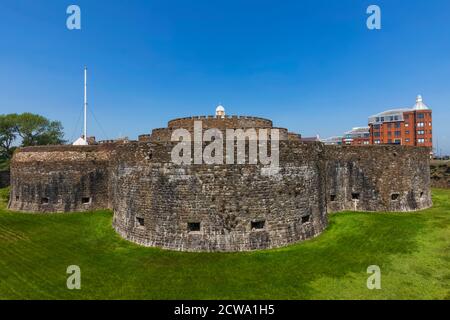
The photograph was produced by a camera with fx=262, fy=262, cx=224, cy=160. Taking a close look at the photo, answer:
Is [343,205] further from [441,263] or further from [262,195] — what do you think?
[262,195]

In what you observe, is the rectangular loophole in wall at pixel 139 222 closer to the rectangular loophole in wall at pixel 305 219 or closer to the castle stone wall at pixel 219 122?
the castle stone wall at pixel 219 122

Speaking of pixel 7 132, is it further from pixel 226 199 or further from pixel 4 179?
pixel 226 199

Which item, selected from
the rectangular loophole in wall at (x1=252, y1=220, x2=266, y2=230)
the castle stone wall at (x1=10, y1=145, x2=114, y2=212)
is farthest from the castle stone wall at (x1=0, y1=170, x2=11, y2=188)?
the rectangular loophole in wall at (x1=252, y1=220, x2=266, y2=230)

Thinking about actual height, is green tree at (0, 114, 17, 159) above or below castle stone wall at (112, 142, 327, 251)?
above

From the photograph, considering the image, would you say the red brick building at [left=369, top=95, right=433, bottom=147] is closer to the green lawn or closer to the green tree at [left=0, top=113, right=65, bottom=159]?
the green lawn

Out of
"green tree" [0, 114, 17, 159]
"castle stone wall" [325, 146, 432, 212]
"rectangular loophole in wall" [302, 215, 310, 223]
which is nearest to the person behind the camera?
"rectangular loophole in wall" [302, 215, 310, 223]

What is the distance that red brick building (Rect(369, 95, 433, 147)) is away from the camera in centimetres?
7119

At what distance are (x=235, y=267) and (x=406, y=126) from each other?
81678 mm

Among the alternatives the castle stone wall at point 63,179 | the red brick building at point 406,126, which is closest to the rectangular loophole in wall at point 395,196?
the castle stone wall at point 63,179

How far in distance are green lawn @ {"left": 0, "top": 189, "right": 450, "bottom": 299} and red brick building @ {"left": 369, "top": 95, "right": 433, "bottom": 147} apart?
223 feet

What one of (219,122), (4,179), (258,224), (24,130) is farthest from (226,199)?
(24,130)

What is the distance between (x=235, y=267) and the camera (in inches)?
462

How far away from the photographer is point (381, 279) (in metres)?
10.6
